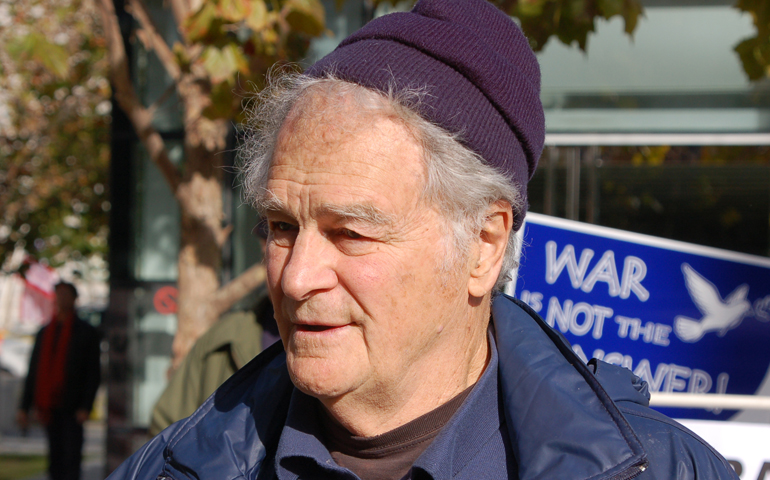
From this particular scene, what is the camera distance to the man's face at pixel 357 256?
1248 millimetres

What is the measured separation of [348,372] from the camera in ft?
4.13

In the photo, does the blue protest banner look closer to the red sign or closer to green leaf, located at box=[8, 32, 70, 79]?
green leaf, located at box=[8, 32, 70, 79]

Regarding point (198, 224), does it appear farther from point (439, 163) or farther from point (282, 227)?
point (439, 163)

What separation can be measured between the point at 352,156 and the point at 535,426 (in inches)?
22.0

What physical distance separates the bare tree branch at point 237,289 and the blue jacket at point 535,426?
2016 mm

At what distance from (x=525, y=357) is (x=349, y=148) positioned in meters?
0.52

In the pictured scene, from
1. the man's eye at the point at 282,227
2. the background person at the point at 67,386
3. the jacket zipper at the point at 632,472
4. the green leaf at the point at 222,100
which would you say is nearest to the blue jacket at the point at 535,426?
the jacket zipper at the point at 632,472

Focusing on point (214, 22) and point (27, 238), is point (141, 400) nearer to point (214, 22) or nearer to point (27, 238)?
point (27, 238)

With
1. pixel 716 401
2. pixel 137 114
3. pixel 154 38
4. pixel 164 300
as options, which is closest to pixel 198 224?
pixel 137 114

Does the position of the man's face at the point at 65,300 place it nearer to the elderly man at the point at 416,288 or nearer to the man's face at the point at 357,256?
the elderly man at the point at 416,288

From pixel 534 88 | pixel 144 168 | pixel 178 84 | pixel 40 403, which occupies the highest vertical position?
pixel 534 88

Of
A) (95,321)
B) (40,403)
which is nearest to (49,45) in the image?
(40,403)

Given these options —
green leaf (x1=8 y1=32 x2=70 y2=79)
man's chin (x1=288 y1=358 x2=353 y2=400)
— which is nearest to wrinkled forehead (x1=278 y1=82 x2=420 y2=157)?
man's chin (x1=288 y1=358 x2=353 y2=400)

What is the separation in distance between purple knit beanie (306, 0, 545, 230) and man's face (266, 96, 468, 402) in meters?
0.09
